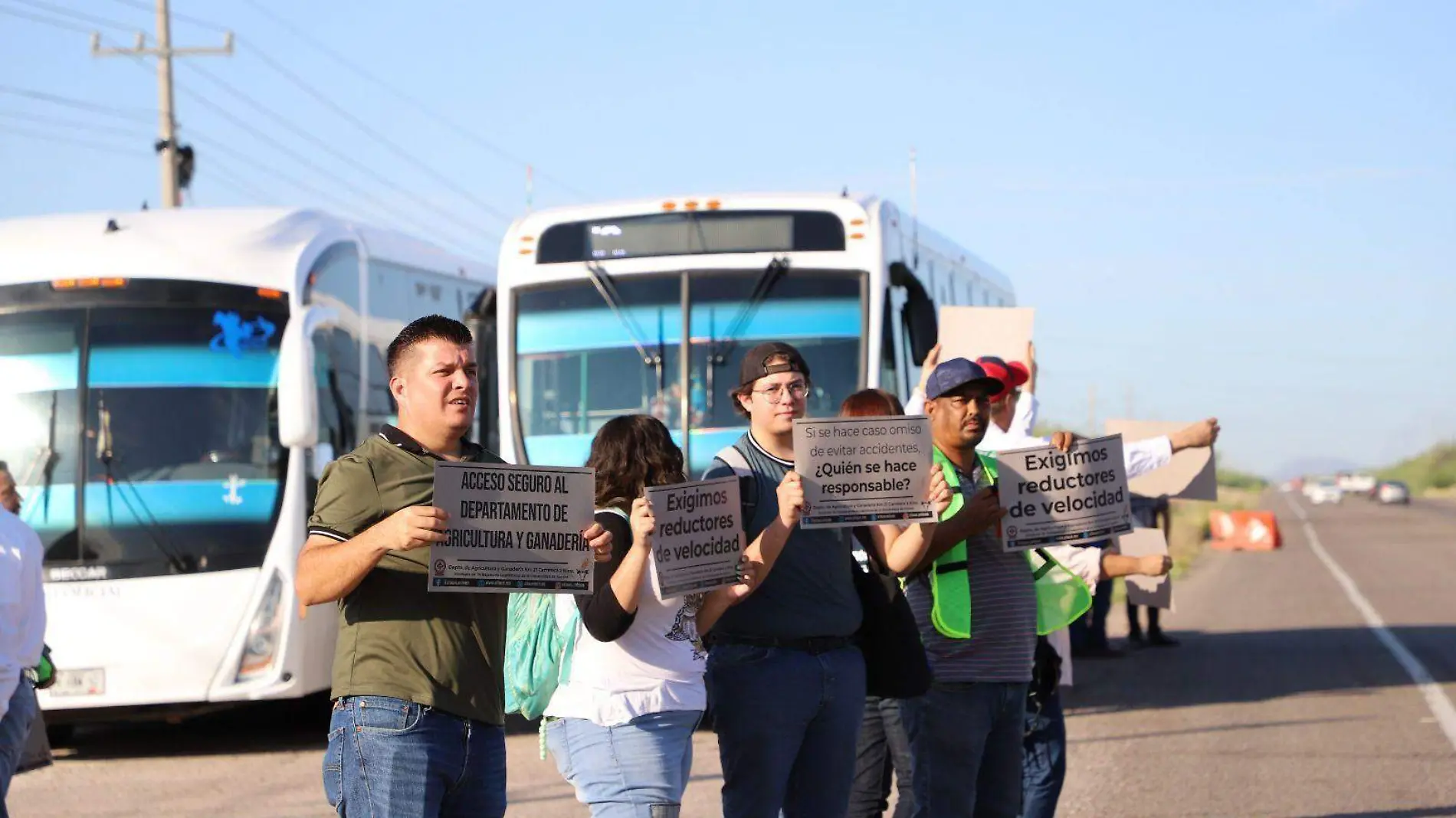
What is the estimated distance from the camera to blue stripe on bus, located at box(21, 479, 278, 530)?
11445 mm

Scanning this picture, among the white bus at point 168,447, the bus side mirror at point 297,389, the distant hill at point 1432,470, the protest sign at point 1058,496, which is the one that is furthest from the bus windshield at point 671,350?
the distant hill at point 1432,470

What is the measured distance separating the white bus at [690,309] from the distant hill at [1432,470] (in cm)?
14489

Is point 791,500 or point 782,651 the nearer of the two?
point 791,500

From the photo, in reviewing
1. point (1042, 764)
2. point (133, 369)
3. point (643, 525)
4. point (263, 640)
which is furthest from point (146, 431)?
point (643, 525)

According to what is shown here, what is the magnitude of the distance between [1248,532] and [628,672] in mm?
38644

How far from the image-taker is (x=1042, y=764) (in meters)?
6.87

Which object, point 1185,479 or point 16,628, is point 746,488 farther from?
point 1185,479

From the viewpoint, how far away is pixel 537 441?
466 inches

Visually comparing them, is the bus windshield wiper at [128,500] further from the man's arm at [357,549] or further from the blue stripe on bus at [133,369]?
the man's arm at [357,549]

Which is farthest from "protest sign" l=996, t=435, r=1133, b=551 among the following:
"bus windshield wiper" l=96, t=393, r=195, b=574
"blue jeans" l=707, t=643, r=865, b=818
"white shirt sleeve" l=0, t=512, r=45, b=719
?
"bus windshield wiper" l=96, t=393, r=195, b=574

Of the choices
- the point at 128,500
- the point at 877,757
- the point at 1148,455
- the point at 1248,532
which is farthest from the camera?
the point at 1248,532

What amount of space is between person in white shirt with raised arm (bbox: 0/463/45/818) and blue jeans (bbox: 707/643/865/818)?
210 cm

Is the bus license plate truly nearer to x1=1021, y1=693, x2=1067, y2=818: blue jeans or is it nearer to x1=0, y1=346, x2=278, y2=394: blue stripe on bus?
x1=0, y1=346, x2=278, y2=394: blue stripe on bus

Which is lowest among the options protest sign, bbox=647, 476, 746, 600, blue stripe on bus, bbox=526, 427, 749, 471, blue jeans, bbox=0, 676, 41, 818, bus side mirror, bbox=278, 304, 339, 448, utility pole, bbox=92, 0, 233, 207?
blue jeans, bbox=0, 676, 41, 818
